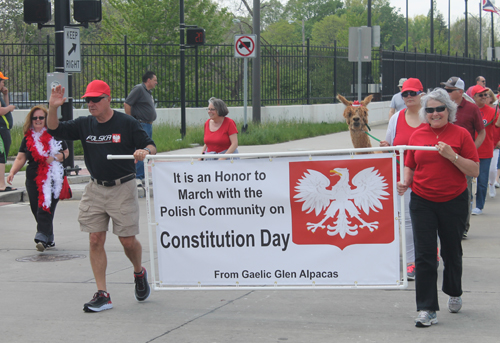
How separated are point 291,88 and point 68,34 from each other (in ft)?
41.5

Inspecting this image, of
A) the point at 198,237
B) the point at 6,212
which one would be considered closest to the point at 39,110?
the point at 6,212

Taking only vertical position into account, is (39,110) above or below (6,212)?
above

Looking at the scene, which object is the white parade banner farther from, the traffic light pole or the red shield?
the traffic light pole

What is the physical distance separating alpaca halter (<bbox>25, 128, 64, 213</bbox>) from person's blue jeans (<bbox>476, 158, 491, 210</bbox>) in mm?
5730

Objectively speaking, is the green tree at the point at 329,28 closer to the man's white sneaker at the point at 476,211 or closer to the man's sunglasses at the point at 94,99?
the man's white sneaker at the point at 476,211

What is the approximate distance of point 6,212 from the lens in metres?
11.0

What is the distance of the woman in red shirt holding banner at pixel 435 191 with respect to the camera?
5168 millimetres

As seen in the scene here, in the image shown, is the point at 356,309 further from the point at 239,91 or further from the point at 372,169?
the point at 239,91

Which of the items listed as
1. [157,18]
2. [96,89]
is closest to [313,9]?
[157,18]

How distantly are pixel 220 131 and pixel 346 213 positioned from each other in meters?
3.78

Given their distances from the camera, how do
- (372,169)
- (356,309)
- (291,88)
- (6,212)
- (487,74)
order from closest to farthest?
(372,169), (356,309), (6,212), (291,88), (487,74)

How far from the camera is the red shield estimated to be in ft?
17.3

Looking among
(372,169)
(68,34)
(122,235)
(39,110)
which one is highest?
(68,34)

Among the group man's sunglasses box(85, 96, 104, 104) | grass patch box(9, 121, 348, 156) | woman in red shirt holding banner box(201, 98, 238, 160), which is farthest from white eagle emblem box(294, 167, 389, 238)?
grass patch box(9, 121, 348, 156)
